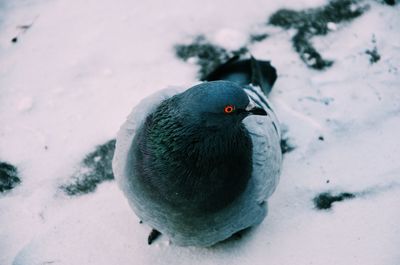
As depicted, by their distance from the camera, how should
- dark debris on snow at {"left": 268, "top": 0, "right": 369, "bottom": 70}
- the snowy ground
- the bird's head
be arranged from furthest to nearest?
dark debris on snow at {"left": 268, "top": 0, "right": 369, "bottom": 70} < the snowy ground < the bird's head

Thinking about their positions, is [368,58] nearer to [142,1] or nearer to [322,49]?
[322,49]

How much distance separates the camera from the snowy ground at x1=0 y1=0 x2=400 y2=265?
281 cm

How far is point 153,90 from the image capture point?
357 centimetres

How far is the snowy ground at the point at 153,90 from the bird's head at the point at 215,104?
3.57 feet

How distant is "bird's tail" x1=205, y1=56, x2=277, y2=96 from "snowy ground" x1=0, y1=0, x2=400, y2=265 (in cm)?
18

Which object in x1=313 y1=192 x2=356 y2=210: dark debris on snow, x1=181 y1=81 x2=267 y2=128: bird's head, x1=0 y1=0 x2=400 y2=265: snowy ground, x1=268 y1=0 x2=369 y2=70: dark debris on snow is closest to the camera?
x1=181 y1=81 x2=267 y2=128: bird's head

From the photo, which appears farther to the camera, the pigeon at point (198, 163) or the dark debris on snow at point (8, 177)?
the dark debris on snow at point (8, 177)

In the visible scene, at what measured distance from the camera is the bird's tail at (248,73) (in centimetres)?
326

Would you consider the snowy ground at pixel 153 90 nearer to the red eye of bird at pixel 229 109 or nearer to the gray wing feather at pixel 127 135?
the gray wing feather at pixel 127 135

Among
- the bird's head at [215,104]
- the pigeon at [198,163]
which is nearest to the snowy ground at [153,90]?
the pigeon at [198,163]

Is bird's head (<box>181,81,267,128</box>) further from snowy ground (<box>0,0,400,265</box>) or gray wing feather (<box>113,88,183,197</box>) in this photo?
snowy ground (<box>0,0,400,265</box>)

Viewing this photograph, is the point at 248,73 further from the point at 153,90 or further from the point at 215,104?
the point at 215,104

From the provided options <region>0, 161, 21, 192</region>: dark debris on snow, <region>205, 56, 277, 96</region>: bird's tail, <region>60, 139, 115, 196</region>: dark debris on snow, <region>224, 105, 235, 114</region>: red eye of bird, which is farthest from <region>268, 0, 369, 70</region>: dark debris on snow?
<region>0, 161, 21, 192</region>: dark debris on snow

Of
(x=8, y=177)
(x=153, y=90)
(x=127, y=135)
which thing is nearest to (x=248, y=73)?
(x=153, y=90)
